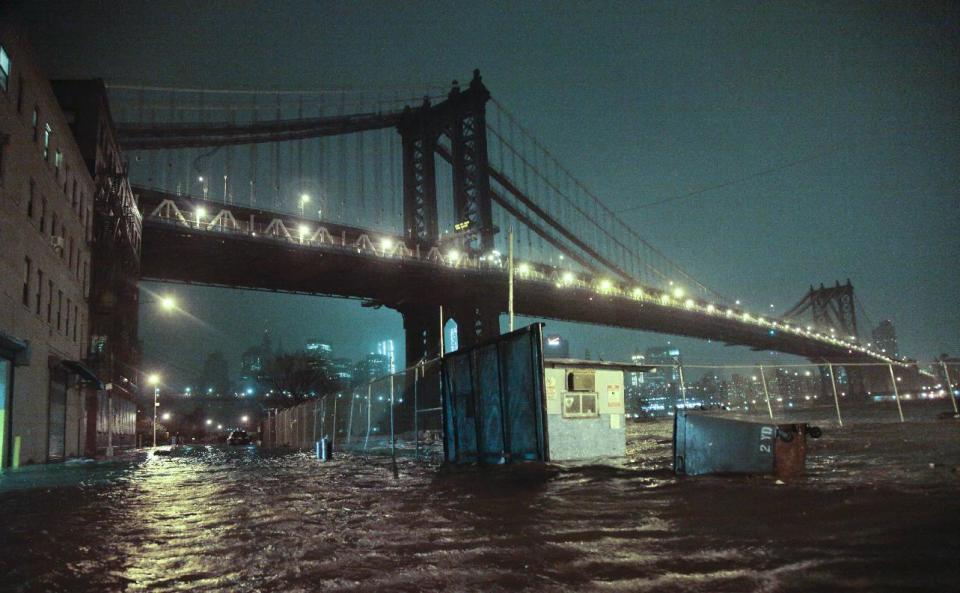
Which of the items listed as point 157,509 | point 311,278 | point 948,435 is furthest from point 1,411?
point 311,278

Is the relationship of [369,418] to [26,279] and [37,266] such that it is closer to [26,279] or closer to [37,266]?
[26,279]

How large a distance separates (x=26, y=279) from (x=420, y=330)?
161ft

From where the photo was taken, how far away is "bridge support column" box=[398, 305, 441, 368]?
220ft

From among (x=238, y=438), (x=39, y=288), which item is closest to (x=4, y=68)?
(x=39, y=288)

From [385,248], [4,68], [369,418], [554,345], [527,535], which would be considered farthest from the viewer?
[554,345]

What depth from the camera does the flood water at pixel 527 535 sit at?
13.5ft

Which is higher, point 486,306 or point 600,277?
point 600,277

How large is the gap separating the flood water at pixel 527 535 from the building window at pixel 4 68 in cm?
1410

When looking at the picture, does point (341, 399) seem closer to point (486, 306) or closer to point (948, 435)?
point (948, 435)

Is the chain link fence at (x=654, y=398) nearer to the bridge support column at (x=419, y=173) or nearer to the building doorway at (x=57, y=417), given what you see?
the building doorway at (x=57, y=417)

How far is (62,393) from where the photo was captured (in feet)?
84.0

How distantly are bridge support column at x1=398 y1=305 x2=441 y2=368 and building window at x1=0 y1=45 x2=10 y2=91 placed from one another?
49.6 m

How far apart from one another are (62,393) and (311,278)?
121 feet

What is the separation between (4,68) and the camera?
18469 mm
